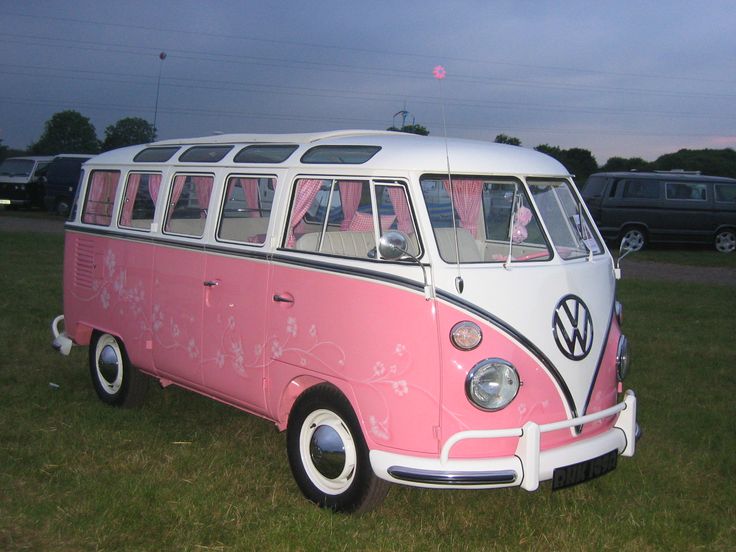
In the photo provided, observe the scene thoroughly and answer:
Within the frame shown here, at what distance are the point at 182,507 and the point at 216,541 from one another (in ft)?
1.57

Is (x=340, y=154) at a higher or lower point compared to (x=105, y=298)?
higher

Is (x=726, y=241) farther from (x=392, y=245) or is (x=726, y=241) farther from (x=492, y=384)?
(x=392, y=245)

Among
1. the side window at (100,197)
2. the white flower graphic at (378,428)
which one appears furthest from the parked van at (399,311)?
the side window at (100,197)

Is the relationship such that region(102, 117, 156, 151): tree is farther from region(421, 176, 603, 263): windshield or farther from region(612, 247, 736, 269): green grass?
region(421, 176, 603, 263): windshield

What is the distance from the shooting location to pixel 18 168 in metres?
29.3

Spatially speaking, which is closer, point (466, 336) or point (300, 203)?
point (466, 336)

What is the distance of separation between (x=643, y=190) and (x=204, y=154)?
52.1 ft

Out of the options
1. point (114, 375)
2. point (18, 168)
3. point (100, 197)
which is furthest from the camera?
point (18, 168)

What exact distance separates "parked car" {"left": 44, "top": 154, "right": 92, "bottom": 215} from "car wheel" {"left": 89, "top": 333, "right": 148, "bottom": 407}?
71.3ft

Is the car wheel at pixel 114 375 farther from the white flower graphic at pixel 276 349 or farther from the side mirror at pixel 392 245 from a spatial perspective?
the side mirror at pixel 392 245

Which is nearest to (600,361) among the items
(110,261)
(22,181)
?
(110,261)

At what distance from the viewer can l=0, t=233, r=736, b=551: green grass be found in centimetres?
454

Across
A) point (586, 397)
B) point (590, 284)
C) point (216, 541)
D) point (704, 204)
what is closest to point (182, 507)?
point (216, 541)

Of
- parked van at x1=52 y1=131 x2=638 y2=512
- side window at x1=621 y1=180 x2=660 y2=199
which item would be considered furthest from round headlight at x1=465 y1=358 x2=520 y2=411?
side window at x1=621 y1=180 x2=660 y2=199
